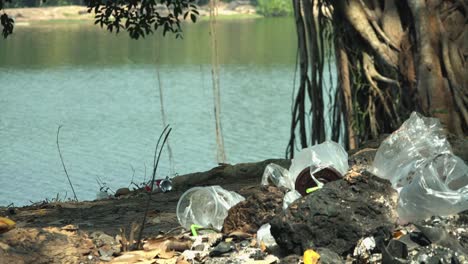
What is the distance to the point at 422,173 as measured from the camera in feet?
14.4

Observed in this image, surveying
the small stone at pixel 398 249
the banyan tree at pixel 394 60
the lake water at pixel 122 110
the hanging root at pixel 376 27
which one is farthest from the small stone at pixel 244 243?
the lake water at pixel 122 110

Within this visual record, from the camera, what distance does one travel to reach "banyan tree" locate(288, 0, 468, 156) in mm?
7293

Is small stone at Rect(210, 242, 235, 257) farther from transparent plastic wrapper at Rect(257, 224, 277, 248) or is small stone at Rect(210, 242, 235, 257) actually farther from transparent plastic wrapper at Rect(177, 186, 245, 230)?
transparent plastic wrapper at Rect(177, 186, 245, 230)

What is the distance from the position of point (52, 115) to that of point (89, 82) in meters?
3.97

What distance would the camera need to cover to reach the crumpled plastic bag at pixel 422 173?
4281 millimetres

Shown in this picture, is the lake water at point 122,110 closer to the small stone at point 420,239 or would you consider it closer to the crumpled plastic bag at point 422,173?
the crumpled plastic bag at point 422,173

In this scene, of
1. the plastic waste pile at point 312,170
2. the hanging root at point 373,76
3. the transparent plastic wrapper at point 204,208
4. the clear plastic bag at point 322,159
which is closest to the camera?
the transparent plastic wrapper at point 204,208

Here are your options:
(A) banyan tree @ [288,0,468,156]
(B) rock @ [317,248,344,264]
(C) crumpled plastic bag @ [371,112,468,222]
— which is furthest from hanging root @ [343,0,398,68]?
(B) rock @ [317,248,344,264]

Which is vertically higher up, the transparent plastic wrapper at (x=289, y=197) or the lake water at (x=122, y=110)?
the transparent plastic wrapper at (x=289, y=197)

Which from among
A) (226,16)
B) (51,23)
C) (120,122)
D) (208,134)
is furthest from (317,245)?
(226,16)

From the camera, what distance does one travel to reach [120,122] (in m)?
14.5

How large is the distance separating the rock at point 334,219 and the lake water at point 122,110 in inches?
220

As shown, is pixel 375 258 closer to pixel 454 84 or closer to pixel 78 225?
pixel 78 225

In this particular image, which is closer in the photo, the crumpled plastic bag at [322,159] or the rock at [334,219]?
the rock at [334,219]
